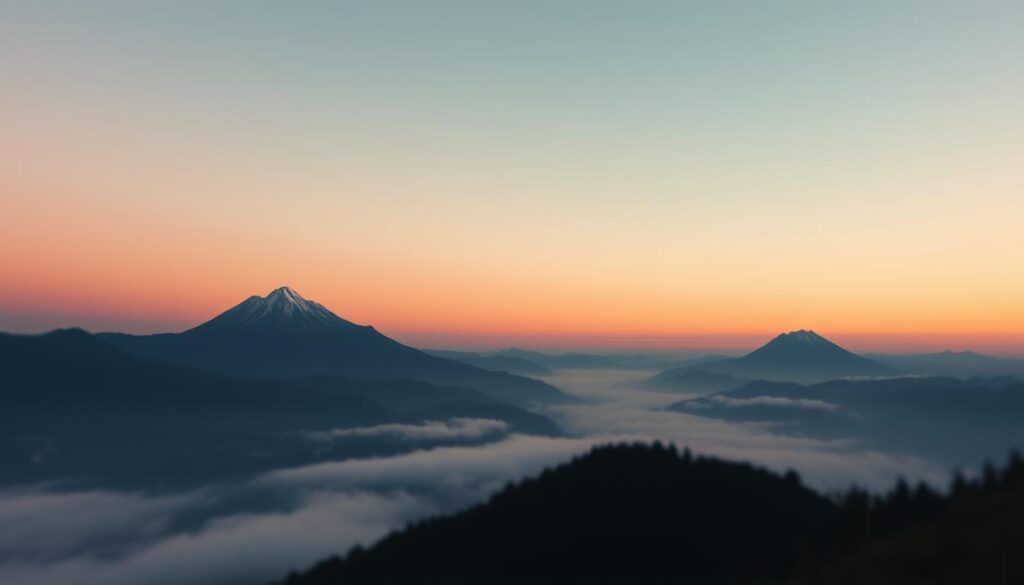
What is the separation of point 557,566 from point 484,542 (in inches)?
1098

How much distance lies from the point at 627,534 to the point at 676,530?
13168 mm

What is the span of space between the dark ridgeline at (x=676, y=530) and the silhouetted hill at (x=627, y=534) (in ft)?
1.32

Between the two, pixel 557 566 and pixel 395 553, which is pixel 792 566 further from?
pixel 395 553

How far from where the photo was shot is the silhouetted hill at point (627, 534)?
14988 cm

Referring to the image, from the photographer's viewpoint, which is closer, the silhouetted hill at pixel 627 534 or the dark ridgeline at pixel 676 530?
the dark ridgeline at pixel 676 530

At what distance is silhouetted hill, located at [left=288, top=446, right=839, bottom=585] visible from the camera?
150 metres

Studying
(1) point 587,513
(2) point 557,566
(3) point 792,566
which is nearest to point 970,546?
(3) point 792,566

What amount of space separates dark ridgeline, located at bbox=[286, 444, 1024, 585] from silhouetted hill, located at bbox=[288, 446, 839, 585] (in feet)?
1.32

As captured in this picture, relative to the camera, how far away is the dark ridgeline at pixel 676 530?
359ft

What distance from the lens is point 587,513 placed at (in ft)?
594

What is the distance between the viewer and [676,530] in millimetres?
164625

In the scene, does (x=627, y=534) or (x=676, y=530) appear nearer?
(x=676, y=530)

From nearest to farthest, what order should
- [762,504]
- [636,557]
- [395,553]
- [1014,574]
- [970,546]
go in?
[1014,574]
[970,546]
[636,557]
[762,504]
[395,553]

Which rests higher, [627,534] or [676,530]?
[676,530]
